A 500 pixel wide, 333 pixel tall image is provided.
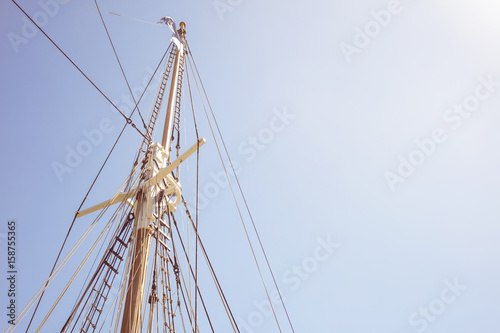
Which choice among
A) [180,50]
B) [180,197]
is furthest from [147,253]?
[180,50]

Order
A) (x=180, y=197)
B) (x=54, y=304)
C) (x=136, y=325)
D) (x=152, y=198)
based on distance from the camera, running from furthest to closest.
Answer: (x=180, y=197), (x=152, y=198), (x=54, y=304), (x=136, y=325)

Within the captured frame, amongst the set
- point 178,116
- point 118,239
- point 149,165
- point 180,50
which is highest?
point 180,50

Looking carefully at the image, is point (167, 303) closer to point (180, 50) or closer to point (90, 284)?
point (90, 284)

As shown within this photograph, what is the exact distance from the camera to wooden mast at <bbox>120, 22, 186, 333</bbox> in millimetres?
6715

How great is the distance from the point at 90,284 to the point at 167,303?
171 cm

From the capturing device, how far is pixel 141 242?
7992 millimetres

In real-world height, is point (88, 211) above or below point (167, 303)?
above

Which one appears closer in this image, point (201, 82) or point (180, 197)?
point (180, 197)

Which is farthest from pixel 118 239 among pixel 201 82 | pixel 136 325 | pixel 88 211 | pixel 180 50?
pixel 180 50

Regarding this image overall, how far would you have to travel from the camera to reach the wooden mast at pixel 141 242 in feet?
22.0

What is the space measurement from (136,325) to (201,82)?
642 centimetres

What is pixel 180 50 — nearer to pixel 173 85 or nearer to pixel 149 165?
pixel 173 85

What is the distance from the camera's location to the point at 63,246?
8.30m

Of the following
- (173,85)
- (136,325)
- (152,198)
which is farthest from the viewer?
(173,85)
